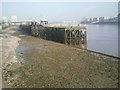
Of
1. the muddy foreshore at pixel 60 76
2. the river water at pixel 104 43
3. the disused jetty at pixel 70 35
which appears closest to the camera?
the muddy foreshore at pixel 60 76

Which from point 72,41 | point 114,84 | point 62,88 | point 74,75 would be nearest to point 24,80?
point 62,88

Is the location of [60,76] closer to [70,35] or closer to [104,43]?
[70,35]

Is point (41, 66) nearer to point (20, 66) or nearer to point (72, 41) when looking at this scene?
point (20, 66)

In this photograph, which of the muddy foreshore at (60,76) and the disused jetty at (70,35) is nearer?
the muddy foreshore at (60,76)

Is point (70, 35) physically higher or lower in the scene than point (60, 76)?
higher

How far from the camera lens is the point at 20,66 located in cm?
1513

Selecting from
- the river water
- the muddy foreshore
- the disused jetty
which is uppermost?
the disused jetty

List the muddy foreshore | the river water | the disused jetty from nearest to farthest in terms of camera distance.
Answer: the muddy foreshore
the river water
the disused jetty

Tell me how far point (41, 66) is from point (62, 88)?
556 centimetres

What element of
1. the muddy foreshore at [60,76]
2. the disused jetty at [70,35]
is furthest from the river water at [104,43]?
the muddy foreshore at [60,76]

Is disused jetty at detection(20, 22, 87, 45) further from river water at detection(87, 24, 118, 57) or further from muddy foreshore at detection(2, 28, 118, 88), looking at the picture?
muddy foreshore at detection(2, 28, 118, 88)

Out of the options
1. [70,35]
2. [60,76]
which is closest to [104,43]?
[70,35]

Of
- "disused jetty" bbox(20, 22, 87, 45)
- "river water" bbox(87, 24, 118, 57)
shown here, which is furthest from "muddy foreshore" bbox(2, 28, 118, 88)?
"disused jetty" bbox(20, 22, 87, 45)

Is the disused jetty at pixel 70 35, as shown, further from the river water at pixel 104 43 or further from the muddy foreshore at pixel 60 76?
the muddy foreshore at pixel 60 76
